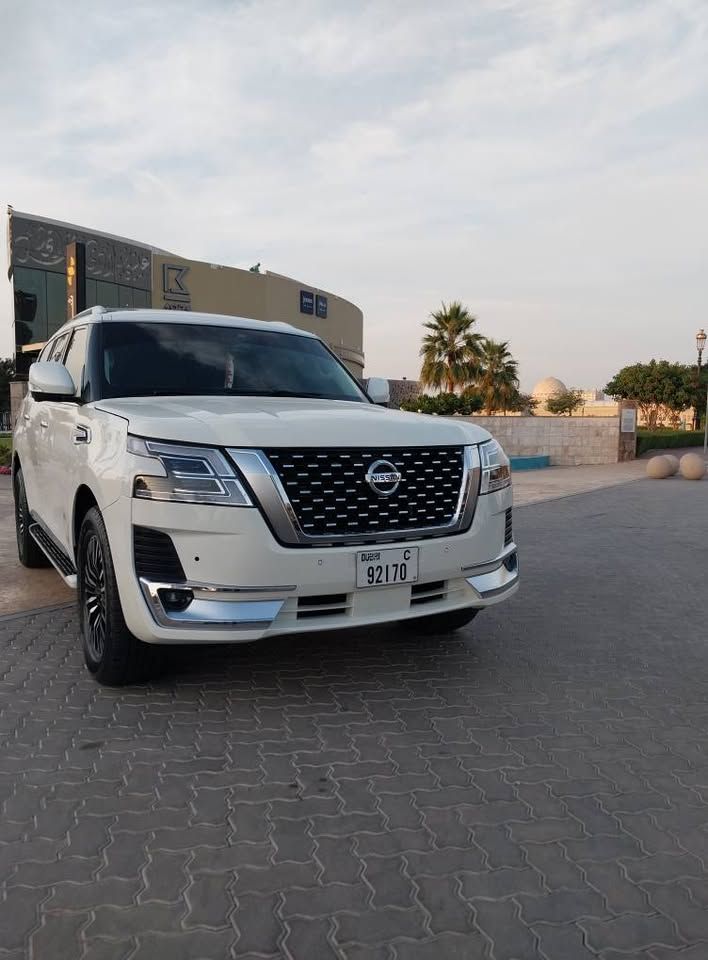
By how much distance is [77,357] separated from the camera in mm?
5160

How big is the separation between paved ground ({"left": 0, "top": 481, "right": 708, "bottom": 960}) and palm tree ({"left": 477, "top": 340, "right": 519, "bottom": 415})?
48.9m

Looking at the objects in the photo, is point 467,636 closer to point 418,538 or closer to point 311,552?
point 418,538

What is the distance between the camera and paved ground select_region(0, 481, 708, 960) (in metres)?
2.27

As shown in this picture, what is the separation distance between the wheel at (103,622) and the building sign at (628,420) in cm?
2347

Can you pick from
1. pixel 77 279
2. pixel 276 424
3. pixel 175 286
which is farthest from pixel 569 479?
pixel 175 286

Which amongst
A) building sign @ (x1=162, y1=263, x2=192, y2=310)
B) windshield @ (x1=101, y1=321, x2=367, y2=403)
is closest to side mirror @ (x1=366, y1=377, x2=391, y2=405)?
windshield @ (x1=101, y1=321, x2=367, y2=403)

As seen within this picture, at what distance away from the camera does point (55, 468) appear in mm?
5000

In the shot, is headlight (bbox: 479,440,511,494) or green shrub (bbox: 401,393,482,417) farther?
green shrub (bbox: 401,393,482,417)

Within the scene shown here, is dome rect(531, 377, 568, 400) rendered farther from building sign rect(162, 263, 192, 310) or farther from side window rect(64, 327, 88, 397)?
side window rect(64, 327, 88, 397)

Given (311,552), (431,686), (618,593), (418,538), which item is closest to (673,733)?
(431,686)

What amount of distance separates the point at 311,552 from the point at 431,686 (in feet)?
3.94

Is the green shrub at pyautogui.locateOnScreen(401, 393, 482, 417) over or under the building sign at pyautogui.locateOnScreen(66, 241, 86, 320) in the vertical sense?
under

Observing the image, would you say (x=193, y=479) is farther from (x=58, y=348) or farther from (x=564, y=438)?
(x=564, y=438)

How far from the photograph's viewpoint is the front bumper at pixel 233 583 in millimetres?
3475
